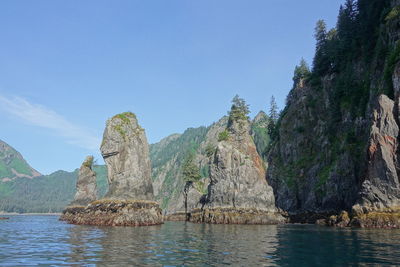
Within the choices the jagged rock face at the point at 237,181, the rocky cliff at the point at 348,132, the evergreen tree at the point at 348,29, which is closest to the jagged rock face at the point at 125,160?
the jagged rock face at the point at 237,181

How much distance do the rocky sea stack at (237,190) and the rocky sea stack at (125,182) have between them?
19.2 meters

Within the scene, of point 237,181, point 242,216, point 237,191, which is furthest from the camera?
point 237,181

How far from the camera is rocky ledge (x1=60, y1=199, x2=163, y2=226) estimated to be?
64.0m

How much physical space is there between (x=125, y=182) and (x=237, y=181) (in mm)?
31277

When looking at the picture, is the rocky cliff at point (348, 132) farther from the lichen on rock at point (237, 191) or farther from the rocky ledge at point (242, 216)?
the lichen on rock at point (237, 191)

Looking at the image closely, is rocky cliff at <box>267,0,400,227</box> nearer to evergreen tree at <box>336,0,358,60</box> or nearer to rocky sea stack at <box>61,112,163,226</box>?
evergreen tree at <box>336,0,358,60</box>

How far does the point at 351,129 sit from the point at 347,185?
1320cm

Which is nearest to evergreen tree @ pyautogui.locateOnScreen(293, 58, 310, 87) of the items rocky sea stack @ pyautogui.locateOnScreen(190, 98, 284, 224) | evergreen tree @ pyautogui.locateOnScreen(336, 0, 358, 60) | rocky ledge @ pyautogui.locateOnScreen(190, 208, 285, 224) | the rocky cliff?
the rocky cliff

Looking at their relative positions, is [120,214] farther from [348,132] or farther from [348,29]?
[348,29]

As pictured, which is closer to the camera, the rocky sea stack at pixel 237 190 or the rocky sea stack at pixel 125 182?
the rocky sea stack at pixel 125 182

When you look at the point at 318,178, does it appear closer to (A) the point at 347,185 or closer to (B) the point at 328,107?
(A) the point at 347,185

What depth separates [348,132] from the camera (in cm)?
7525

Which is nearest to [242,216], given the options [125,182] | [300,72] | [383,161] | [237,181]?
[237,181]

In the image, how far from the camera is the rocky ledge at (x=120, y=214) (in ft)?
210
